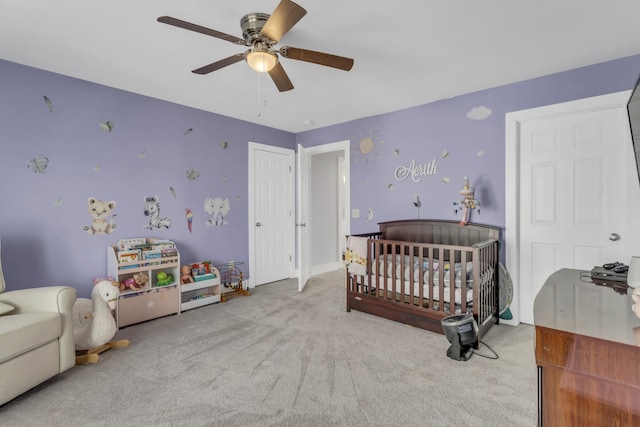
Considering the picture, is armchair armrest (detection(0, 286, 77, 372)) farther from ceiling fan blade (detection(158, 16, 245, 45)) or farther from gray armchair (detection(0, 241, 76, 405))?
ceiling fan blade (detection(158, 16, 245, 45))

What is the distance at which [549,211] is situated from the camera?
9.02 feet

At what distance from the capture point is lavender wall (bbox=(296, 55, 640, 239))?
259cm

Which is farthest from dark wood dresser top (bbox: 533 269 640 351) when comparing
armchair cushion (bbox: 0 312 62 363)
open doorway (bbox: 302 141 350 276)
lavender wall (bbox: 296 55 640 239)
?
open doorway (bbox: 302 141 350 276)

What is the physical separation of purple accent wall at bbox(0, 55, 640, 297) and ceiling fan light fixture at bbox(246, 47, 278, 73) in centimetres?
198

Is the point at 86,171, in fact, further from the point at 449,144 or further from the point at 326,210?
the point at 449,144

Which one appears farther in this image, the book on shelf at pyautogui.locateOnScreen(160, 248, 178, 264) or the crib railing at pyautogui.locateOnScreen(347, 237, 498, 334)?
the book on shelf at pyautogui.locateOnScreen(160, 248, 178, 264)

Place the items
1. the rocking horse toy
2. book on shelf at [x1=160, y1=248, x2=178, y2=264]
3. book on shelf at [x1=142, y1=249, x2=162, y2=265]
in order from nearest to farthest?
the rocking horse toy, book on shelf at [x1=142, y1=249, x2=162, y2=265], book on shelf at [x1=160, y1=248, x2=178, y2=264]

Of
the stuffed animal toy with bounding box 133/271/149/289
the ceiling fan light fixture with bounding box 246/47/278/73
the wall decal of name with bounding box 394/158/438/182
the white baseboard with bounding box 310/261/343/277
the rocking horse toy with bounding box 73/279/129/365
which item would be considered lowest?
the white baseboard with bounding box 310/261/343/277

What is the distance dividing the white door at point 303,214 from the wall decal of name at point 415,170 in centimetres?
128

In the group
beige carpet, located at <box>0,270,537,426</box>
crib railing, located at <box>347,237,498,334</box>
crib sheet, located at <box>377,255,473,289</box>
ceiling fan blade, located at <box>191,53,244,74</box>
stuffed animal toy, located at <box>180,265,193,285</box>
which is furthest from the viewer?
stuffed animal toy, located at <box>180,265,193,285</box>

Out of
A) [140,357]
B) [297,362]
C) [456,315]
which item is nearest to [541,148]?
[456,315]

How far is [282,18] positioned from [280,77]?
60 cm

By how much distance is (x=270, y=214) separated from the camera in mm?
4449

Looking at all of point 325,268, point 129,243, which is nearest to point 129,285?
Answer: point 129,243
